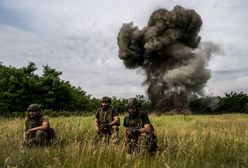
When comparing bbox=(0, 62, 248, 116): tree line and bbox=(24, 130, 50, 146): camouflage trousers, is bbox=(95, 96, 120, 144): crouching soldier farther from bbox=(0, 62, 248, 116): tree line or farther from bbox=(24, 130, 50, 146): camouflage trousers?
bbox=(0, 62, 248, 116): tree line

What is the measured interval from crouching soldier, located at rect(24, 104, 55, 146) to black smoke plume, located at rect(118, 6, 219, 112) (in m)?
48.1

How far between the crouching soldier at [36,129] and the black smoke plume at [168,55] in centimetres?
4806

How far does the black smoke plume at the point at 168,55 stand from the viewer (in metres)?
59.3

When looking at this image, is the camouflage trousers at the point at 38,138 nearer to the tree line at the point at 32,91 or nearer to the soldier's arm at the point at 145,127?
the soldier's arm at the point at 145,127

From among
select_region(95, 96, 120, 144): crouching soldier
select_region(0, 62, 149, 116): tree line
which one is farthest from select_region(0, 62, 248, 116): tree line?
select_region(95, 96, 120, 144): crouching soldier

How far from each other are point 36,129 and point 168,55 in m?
52.5

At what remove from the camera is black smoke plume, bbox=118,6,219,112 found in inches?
2334

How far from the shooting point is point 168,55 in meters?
62.0

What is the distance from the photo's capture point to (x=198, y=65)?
192 feet

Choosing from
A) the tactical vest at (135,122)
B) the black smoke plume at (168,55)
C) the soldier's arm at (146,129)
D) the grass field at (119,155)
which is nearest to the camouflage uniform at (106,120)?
the grass field at (119,155)

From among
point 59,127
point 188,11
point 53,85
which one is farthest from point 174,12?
point 59,127

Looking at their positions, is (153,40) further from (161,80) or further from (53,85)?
(53,85)

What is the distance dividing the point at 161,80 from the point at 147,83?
195 centimetres

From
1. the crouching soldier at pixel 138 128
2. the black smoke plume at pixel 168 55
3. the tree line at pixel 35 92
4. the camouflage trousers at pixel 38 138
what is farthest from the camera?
the black smoke plume at pixel 168 55
